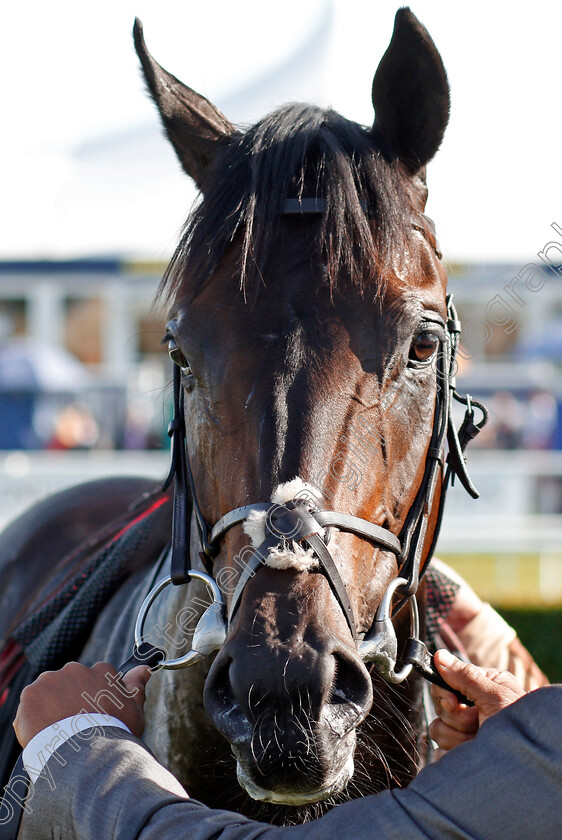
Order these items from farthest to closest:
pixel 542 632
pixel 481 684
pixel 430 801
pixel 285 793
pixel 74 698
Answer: pixel 542 632, pixel 481 684, pixel 74 698, pixel 285 793, pixel 430 801

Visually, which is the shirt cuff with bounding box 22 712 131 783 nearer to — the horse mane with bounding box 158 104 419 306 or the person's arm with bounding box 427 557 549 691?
the horse mane with bounding box 158 104 419 306

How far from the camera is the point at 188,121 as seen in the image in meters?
2.25

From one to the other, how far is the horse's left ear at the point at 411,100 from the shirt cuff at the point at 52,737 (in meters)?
1.48

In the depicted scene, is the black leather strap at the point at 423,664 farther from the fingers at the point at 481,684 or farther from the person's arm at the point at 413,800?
the person's arm at the point at 413,800

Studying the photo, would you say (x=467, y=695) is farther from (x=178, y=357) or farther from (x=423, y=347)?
(x=178, y=357)

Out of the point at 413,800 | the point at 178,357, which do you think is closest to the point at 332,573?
the point at 413,800

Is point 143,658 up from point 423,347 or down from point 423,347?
down

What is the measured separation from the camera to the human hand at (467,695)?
170 cm

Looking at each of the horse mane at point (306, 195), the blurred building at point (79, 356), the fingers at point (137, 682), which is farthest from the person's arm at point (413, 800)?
the blurred building at point (79, 356)

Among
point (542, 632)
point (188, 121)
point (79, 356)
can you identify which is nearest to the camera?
point (188, 121)

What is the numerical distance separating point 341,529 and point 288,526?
0.46 feet

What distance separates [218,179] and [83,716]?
4.15ft

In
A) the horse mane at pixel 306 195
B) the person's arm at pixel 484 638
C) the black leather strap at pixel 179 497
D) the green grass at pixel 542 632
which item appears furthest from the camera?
the green grass at pixel 542 632

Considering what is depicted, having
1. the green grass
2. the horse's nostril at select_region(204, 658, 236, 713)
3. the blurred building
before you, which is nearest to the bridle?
the horse's nostril at select_region(204, 658, 236, 713)
